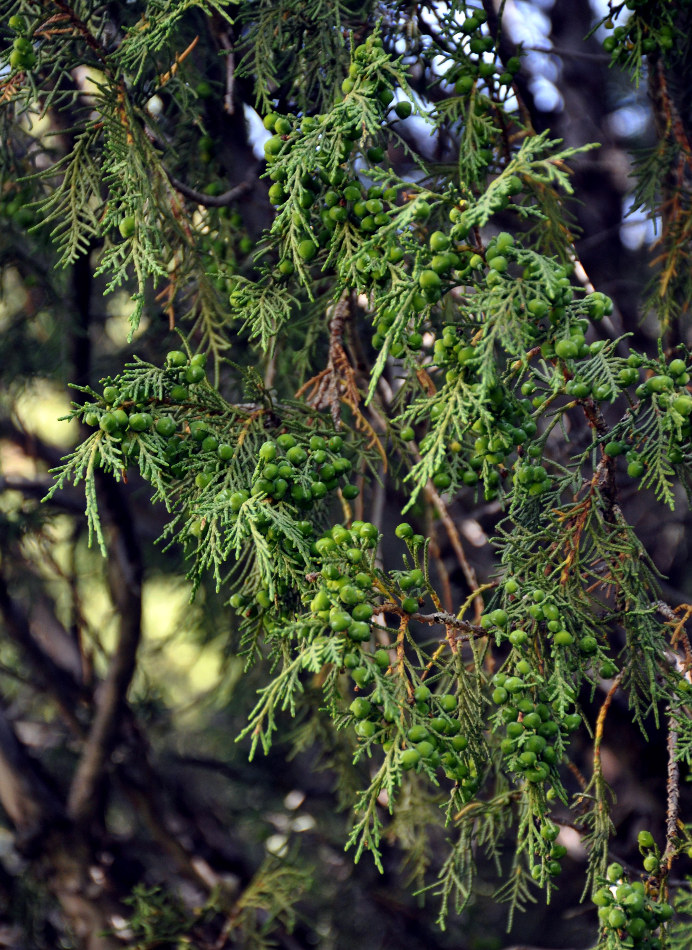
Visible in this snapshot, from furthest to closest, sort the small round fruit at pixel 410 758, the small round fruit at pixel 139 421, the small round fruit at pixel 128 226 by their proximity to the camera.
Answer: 1. the small round fruit at pixel 128 226
2. the small round fruit at pixel 139 421
3. the small round fruit at pixel 410 758

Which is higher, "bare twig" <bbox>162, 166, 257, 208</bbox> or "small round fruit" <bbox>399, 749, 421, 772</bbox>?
"bare twig" <bbox>162, 166, 257, 208</bbox>

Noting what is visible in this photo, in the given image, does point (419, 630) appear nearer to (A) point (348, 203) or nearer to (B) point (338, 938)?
(B) point (338, 938)

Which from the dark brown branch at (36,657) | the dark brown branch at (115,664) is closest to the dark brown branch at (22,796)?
the dark brown branch at (115,664)

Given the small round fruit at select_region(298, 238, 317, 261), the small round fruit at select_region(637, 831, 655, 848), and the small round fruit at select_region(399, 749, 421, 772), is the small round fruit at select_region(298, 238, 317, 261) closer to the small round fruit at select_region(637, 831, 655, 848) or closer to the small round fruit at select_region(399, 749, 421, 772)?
the small round fruit at select_region(399, 749, 421, 772)

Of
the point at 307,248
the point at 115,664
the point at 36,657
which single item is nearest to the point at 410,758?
the point at 307,248

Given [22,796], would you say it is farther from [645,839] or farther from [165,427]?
[645,839]

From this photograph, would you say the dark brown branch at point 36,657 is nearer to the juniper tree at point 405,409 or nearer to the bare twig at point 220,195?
the juniper tree at point 405,409

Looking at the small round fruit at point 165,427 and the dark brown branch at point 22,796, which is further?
the dark brown branch at point 22,796

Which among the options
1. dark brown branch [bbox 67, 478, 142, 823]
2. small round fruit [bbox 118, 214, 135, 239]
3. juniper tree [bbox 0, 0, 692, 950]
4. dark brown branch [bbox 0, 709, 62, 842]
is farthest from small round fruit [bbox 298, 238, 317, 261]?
dark brown branch [bbox 0, 709, 62, 842]

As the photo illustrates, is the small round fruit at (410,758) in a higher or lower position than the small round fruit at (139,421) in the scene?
lower

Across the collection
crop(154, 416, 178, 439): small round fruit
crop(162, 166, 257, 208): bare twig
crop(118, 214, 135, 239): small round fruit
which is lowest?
crop(154, 416, 178, 439): small round fruit

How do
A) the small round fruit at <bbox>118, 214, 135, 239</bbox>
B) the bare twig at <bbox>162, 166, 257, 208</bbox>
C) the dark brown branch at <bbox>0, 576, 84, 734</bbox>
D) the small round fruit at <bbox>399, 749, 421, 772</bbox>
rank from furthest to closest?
the dark brown branch at <bbox>0, 576, 84, 734</bbox>
the bare twig at <bbox>162, 166, 257, 208</bbox>
the small round fruit at <bbox>118, 214, 135, 239</bbox>
the small round fruit at <bbox>399, 749, 421, 772</bbox>

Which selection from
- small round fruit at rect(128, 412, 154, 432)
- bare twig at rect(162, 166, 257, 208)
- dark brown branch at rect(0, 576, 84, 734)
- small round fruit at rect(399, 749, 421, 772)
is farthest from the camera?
dark brown branch at rect(0, 576, 84, 734)

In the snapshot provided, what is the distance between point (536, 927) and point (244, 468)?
3.25 meters
